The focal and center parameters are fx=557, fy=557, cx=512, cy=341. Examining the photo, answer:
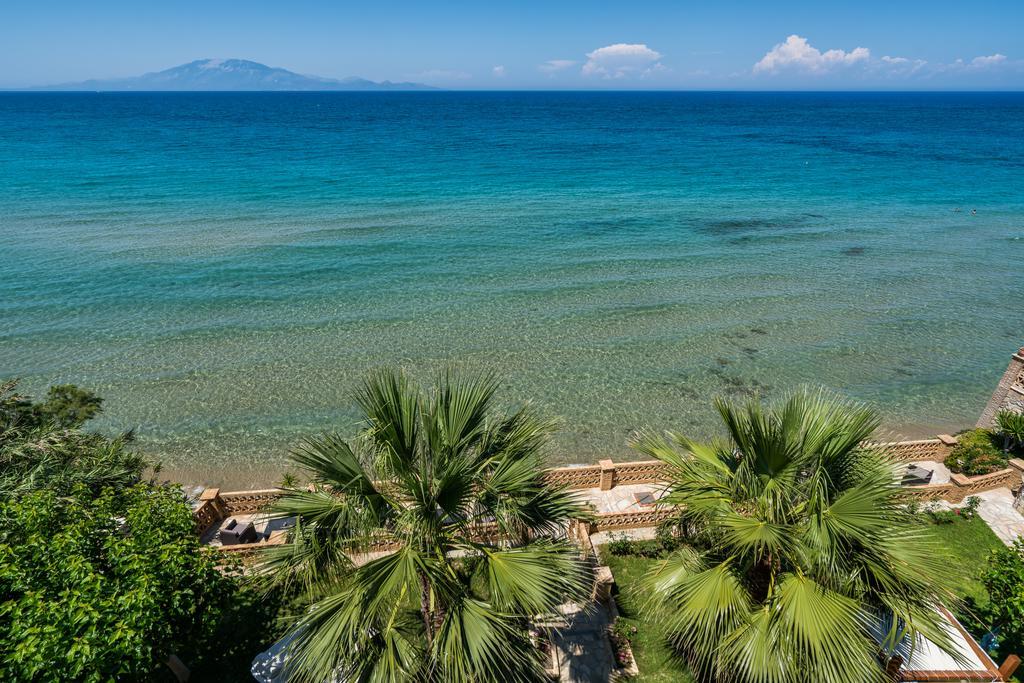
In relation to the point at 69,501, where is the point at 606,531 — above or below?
below

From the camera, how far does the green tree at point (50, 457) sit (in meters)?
10.3

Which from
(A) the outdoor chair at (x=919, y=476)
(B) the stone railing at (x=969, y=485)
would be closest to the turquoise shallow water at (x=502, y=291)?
(B) the stone railing at (x=969, y=485)

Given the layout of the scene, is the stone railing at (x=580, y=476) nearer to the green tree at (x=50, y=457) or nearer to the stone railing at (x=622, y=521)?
the stone railing at (x=622, y=521)

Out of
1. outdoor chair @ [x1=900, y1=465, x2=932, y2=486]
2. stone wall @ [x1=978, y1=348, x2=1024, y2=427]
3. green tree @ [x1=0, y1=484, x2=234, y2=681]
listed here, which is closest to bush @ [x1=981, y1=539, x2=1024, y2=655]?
outdoor chair @ [x1=900, y1=465, x2=932, y2=486]

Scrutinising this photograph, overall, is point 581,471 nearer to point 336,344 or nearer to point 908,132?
point 336,344

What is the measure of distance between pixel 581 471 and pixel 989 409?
44.5 ft

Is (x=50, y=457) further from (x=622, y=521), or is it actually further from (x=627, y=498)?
(x=627, y=498)

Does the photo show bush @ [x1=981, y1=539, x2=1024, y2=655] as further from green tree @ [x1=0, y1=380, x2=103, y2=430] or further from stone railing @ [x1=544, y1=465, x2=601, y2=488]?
green tree @ [x1=0, y1=380, x2=103, y2=430]

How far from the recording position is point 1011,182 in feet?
202

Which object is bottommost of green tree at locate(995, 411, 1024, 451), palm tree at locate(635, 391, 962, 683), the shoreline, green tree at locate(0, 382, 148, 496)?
the shoreline

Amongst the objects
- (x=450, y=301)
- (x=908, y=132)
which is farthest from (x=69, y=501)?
(x=908, y=132)

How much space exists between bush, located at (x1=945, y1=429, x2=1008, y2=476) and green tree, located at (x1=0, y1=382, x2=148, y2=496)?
21.7 metres

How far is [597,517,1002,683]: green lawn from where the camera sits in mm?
10422

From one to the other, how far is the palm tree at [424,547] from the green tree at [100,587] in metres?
1.98
